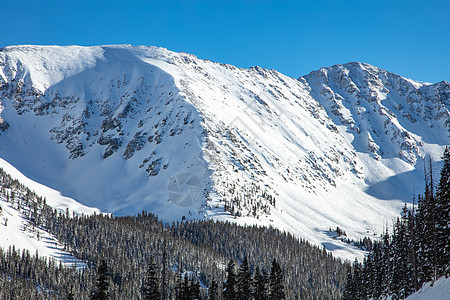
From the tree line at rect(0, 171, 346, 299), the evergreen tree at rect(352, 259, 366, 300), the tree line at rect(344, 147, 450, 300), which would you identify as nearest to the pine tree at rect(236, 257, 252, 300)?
the tree line at rect(344, 147, 450, 300)

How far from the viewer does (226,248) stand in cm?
18050

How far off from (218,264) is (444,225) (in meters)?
126

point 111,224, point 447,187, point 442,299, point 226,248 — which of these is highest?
point 111,224

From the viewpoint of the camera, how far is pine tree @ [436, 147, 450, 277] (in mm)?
47156

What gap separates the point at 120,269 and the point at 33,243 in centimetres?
5552

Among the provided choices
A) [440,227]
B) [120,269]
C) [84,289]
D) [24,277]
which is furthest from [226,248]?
[440,227]

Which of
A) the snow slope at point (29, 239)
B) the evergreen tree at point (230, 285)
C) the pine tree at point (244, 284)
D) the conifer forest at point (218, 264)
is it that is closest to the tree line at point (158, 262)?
the conifer forest at point (218, 264)

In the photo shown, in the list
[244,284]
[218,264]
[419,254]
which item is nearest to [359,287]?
[419,254]

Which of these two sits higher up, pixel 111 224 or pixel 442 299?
pixel 111 224

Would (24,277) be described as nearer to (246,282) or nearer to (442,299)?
(246,282)

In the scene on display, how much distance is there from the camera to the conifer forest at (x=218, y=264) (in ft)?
198

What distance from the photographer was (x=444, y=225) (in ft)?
159

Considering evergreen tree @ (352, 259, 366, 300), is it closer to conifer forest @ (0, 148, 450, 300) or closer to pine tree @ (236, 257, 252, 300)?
conifer forest @ (0, 148, 450, 300)

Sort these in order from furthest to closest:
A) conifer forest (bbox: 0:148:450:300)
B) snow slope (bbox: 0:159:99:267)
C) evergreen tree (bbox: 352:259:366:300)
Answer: snow slope (bbox: 0:159:99:267), evergreen tree (bbox: 352:259:366:300), conifer forest (bbox: 0:148:450:300)
